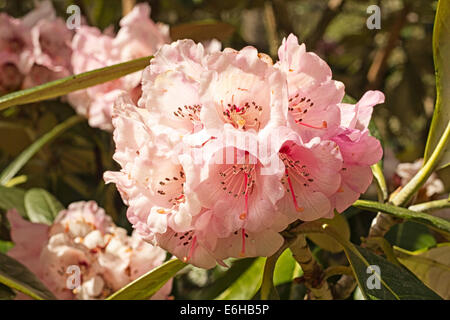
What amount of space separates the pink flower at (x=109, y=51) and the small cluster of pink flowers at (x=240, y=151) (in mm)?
584

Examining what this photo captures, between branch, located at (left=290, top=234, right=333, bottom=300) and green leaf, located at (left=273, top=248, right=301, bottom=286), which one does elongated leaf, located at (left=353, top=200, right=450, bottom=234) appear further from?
green leaf, located at (left=273, top=248, right=301, bottom=286)

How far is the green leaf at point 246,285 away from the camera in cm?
104

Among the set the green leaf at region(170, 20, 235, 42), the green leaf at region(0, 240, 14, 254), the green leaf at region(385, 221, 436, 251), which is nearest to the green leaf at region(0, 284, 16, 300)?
the green leaf at region(0, 240, 14, 254)

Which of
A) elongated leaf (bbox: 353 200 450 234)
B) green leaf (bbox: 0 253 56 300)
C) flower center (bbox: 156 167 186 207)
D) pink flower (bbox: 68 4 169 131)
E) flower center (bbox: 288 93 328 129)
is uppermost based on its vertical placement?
pink flower (bbox: 68 4 169 131)

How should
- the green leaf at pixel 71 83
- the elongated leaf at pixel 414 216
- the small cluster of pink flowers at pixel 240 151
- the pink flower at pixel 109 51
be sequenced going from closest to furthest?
1. the small cluster of pink flowers at pixel 240 151
2. the elongated leaf at pixel 414 216
3. the green leaf at pixel 71 83
4. the pink flower at pixel 109 51

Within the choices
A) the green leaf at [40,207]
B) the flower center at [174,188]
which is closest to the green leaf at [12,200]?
the green leaf at [40,207]

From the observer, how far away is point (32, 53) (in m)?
1.40

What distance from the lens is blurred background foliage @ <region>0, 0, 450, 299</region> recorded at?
128 centimetres

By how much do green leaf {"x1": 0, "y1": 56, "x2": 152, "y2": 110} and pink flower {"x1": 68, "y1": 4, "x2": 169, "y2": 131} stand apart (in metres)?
0.39

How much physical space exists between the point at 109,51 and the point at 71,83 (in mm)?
492

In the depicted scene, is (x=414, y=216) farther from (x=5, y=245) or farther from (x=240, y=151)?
(x=5, y=245)

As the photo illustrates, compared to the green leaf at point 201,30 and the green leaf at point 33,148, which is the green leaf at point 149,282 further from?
the green leaf at point 201,30

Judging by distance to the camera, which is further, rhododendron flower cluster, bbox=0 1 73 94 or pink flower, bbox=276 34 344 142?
rhododendron flower cluster, bbox=0 1 73 94

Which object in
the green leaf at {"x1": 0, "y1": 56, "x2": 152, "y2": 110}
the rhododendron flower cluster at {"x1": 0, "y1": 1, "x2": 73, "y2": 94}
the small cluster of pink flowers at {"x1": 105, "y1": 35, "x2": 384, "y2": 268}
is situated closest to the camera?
the small cluster of pink flowers at {"x1": 105, "y1": 35, "x2": 384, "y2": 268}
